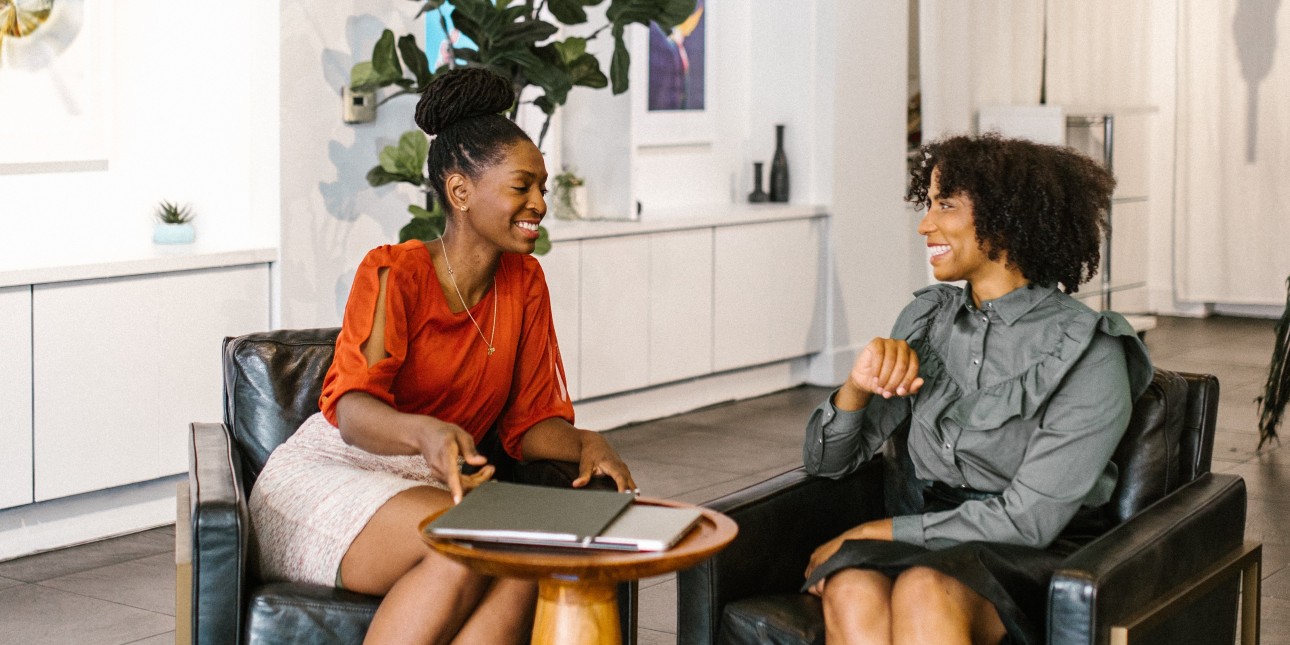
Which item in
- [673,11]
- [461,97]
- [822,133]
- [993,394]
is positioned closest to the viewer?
[993,394]

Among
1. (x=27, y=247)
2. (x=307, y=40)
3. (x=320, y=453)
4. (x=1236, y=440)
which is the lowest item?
(x=1236, y=440)

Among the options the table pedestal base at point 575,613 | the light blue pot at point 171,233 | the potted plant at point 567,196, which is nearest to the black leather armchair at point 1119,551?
the table pedestal base at point 575,613

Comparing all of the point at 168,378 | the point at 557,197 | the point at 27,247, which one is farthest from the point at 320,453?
the point at 557,197

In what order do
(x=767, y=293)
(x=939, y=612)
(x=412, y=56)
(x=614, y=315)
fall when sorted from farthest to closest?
(x=767, y=293), (x=614, y=315), (x=412, y=56), (x=939, y=612)

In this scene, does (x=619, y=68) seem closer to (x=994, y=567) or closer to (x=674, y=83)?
(x=674, y=83)

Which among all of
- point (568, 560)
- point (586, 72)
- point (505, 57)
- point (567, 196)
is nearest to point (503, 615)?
point (568, 560)

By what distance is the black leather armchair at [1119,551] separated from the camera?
2221 millimetres

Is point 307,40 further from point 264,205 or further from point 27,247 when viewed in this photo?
point 27,247

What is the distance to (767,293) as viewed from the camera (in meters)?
7.04

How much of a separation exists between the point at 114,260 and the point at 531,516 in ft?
9.07

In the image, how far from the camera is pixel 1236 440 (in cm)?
622

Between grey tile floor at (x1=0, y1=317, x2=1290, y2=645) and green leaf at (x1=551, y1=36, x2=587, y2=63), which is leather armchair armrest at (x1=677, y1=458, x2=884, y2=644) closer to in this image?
grey tile floor at (x1=0, y1=317, x2=1290, y2=645)

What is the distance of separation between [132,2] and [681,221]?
2.50 metres

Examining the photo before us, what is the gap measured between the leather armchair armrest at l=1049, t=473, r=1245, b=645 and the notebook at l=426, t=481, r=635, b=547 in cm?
65
